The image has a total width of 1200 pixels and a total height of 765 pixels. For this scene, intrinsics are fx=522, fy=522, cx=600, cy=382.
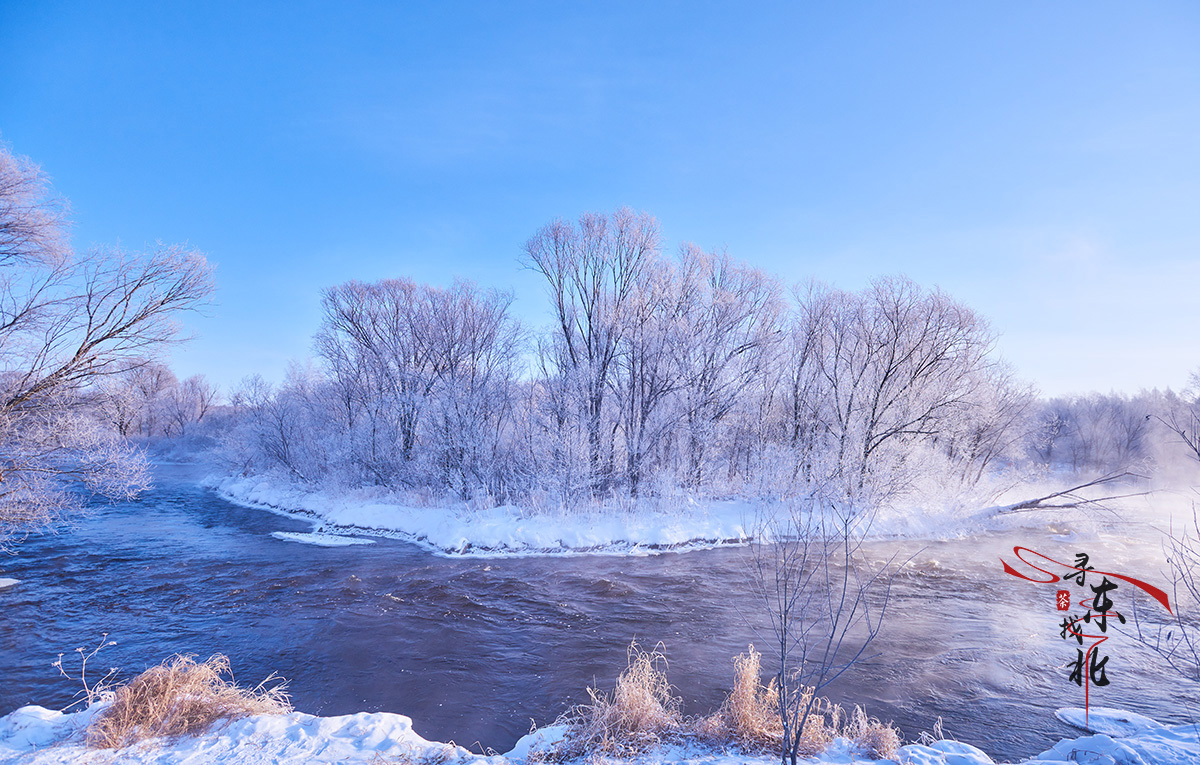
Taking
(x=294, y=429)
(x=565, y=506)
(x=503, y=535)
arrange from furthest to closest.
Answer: (x=294, y=429) < (x=565, y=506) < (x=503, y=535)

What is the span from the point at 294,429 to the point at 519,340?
49.5ft

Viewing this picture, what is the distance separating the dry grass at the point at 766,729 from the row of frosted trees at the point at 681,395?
45.8ft

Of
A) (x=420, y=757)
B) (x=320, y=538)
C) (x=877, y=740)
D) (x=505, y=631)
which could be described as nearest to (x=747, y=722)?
(x=877, y=740)

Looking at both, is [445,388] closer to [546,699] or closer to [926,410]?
[546,699]

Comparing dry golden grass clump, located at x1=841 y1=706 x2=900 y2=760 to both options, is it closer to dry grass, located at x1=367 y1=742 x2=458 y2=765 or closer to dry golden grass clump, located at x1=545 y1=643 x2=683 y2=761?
dry golden grass clump, located at x1=545 y1=643 x2=683 y2=761

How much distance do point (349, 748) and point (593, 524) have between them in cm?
1302

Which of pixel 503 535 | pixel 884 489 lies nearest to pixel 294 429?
pixel 503 535

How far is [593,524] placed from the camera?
17984mm

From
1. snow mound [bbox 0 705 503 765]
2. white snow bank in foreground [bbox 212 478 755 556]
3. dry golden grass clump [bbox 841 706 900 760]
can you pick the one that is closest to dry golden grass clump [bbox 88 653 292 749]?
snow mound [bbox 0 705 503 765]

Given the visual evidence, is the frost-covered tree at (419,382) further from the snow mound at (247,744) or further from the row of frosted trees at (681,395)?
the snow mound at (247,744)

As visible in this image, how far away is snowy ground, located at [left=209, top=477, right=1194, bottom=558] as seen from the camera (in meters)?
16.8

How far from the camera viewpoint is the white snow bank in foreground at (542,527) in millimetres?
16734

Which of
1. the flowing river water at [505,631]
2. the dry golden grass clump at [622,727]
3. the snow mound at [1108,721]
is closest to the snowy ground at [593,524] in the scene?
the flowing river water at [505,631]

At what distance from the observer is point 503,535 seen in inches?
671
